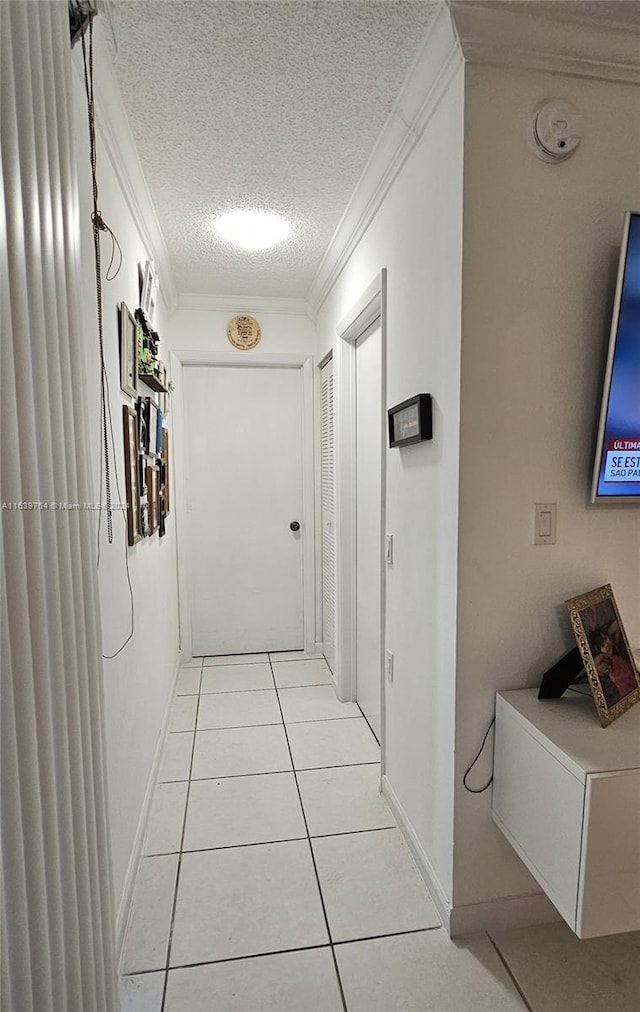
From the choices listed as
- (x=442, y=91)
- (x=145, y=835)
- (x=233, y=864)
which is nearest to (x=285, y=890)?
(x=233, y=864)

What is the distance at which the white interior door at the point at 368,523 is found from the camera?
8.29 ft

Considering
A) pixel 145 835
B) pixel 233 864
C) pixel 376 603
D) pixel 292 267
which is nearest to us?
pixel 233 864

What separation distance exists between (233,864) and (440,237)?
215 cm

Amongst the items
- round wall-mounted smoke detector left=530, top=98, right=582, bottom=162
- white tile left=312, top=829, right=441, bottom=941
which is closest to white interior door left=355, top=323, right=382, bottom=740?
white tile left=312, top=829, right=441, bottom=941

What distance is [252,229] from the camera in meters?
2.53

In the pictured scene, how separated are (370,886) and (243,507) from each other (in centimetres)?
251

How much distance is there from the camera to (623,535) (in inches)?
60.4

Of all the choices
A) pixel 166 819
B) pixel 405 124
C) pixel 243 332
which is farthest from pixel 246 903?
pixel 243 332

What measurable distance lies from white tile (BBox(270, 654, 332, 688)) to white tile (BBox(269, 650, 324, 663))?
0.11 feet

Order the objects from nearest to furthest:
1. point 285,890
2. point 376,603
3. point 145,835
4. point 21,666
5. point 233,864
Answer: point 21,666 → point 285,890 → point 233,864 → point 145,835 → point 376,603

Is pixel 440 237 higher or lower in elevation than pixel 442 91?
lower

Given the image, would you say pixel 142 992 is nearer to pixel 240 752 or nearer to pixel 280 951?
pixel 280 951

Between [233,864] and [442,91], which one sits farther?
[233,864]

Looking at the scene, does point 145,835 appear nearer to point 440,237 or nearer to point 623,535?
point 623,535
